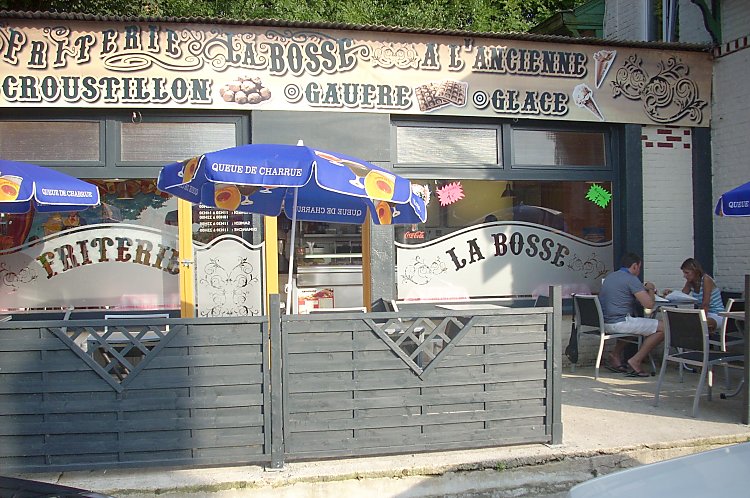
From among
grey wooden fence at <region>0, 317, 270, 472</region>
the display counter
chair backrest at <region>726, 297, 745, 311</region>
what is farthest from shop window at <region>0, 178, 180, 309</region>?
chair backrest at <region>726, 297, 745, 311</region>

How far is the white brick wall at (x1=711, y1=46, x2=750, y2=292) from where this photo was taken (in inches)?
331

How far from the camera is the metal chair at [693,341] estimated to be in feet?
20.0

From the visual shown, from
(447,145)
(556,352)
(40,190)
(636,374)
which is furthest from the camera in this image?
(447,145)

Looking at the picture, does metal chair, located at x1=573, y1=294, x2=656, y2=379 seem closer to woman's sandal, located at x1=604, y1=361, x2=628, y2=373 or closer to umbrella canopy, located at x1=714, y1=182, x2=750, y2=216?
woman's sandal, located at x1=604, y1=361, x2=628, y2=373

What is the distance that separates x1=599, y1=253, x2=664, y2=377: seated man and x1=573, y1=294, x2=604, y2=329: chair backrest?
0.43 ft

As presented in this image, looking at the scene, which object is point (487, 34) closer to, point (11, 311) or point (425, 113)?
point (425, 113)

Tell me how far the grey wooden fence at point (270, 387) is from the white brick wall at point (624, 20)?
6.72 m

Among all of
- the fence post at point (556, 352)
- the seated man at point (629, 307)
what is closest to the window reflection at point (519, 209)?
the seated man at point (629, 307)

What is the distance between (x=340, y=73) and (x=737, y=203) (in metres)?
4.40

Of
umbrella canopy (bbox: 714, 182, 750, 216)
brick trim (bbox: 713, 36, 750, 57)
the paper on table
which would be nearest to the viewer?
umbrella canopy (bbox: 714, 182, 750, 216)

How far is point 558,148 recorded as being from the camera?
8578 millimetres

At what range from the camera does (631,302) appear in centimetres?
769

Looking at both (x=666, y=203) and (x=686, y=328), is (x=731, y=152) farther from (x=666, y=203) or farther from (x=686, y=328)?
(x=686, y=328)

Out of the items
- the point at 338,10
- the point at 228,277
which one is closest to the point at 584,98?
the point at 228,277
